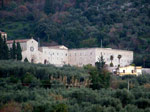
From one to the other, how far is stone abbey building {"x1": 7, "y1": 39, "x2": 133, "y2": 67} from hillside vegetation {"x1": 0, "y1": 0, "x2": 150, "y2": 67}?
4.06 m

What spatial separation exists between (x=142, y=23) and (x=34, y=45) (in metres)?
25.3

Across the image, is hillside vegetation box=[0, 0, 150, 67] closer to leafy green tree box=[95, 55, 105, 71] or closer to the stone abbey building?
the stone abbey building

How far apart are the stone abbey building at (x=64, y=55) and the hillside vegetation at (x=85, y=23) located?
4.06 metres

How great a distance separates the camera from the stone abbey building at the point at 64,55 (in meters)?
52.5

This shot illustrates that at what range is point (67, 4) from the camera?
93.8m

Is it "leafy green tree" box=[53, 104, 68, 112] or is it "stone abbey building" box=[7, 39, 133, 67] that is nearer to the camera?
"leafy green tree" box=[53, 104, 68, 112]

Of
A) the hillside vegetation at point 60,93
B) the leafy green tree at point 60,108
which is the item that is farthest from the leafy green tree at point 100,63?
the leafy green tree at point 60,108

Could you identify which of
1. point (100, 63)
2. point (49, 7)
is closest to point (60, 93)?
point (100, 63)

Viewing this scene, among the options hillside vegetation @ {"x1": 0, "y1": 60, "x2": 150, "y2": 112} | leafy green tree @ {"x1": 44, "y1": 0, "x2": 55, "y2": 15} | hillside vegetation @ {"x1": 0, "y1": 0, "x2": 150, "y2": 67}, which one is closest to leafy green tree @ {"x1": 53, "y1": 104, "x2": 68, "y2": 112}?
hillside vegetation @ {"x1": 0, "y1": 60, "x2": 150, "y2": 112}

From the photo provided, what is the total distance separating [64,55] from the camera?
56062 millimetres

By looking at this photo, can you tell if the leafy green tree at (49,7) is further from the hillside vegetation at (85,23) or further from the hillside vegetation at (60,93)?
the hillside vegetation at (60,93)

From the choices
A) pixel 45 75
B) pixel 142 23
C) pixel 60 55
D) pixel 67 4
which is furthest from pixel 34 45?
pixel 67 4

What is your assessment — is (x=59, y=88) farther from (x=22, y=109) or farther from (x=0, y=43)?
(x=0, y=43)

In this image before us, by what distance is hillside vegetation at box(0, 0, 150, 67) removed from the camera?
6862 cm
